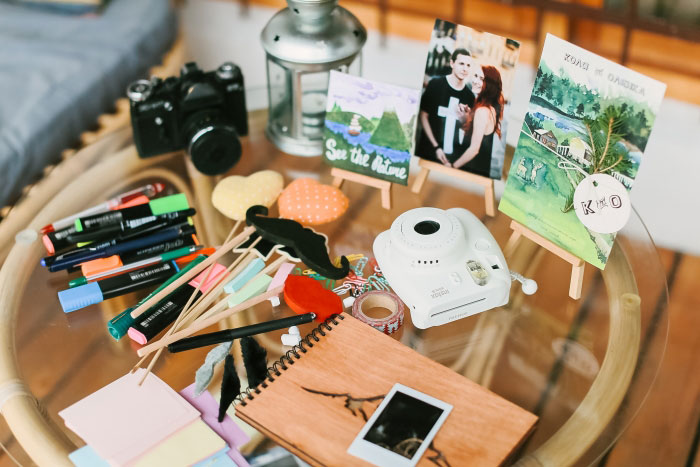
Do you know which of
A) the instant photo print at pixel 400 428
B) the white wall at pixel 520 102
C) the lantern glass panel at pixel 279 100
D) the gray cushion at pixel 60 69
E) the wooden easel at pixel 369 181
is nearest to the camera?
the instant photo print at pixel 400 428

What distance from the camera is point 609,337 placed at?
92 centimetres

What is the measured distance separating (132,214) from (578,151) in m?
0.60

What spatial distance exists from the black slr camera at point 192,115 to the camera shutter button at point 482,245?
16.5 inches

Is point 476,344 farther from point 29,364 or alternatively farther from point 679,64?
point 679,64

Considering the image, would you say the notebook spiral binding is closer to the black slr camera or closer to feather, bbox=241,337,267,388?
feather, bbox=241,337,267,388

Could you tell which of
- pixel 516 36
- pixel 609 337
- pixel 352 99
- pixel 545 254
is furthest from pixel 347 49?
pixel 516 36

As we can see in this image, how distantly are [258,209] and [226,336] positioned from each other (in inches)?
8.6

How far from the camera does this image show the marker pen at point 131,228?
1023 millimetres

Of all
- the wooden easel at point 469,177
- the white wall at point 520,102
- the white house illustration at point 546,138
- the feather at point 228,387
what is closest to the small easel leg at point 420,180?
the wooden easel at point 469,177

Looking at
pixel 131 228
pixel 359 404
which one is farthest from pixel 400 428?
pixel 131 228

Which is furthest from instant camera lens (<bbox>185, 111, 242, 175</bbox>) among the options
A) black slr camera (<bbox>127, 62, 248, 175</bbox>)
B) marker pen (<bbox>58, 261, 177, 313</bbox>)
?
marker pen (<bbox>58, 261, 177, 313</bbox>)

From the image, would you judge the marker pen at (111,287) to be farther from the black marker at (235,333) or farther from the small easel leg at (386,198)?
the small easel leg at (386,198)

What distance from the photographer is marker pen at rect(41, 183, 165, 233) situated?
41.5 inches

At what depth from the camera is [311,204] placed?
1054 mm
